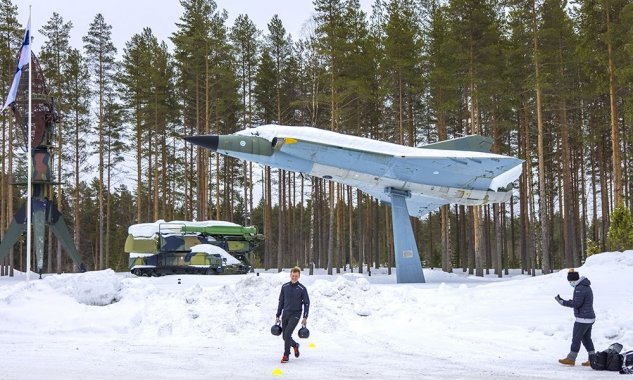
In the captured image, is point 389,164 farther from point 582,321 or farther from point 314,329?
point 582,321

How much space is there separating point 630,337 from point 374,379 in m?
5.39

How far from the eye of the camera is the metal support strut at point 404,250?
19266 millimetres

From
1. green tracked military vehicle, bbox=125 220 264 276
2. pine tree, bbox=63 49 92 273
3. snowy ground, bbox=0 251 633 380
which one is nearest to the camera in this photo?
snowy ground, bbox=0 251 633 380

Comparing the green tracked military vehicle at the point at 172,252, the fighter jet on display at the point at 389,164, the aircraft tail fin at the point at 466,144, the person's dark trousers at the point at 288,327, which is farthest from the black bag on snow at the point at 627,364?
the green tracked military vehicle at the point at 172,252

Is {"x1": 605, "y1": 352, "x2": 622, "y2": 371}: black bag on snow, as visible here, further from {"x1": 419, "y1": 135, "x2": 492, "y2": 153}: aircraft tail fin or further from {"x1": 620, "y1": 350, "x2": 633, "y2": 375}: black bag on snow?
{"x1": 419, "y1": 135, "x2": 492, "y2": 153}: aircraft tail fin

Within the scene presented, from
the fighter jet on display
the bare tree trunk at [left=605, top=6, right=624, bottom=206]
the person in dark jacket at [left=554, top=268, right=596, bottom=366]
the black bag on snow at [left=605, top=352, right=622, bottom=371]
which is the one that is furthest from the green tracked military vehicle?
the black bag on snow at [left=605, top=352, right=622, bottom=371]

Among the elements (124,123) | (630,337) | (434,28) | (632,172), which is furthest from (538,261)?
(630,337)

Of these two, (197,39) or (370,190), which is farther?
(197,39)

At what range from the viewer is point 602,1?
23.8 m

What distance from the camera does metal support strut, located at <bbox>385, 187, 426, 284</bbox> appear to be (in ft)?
63.2

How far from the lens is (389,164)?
1891cm

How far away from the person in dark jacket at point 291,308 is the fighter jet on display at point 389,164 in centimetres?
972

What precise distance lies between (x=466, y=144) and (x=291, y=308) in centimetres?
1500

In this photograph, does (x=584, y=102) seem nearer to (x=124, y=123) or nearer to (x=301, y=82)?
(x=301, y=82)
